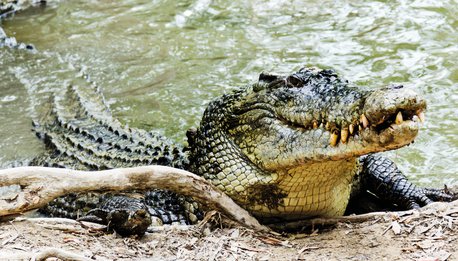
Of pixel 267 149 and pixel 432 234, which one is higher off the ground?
pixel 267 149

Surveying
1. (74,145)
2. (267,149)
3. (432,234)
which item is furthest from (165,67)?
(432,234)

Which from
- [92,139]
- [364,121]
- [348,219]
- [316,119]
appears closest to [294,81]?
[316,119]

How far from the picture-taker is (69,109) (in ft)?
24.2

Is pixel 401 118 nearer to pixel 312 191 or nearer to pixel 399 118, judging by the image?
pixel 399 118

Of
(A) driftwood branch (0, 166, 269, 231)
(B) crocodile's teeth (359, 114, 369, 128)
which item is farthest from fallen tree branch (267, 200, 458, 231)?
(B) crocodile's teeth (359, 114, 369, 128)

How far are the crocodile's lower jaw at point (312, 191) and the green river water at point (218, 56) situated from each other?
6.10 feet

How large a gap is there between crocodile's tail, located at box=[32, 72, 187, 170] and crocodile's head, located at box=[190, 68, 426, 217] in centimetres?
46

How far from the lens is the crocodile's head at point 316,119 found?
305 centimetres

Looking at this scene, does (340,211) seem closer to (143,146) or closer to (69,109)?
(143,146)

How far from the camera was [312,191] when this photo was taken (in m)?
3.77

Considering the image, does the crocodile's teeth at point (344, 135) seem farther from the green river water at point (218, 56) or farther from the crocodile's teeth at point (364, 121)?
the green river water at point (218, 56)

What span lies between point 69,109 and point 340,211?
4.26 metres

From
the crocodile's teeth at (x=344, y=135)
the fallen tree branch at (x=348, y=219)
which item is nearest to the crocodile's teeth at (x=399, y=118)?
the crocodile's teeth at (x=344, y=135)

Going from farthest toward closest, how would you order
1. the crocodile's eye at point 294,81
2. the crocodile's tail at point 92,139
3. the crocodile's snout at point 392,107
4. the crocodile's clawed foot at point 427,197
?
the crocodile's tail at point 92,139 → the crocodile's clawed foot at point 427,197 → the crocodile's eye at point 294,81 → the crocodile's snout at point 392,107
